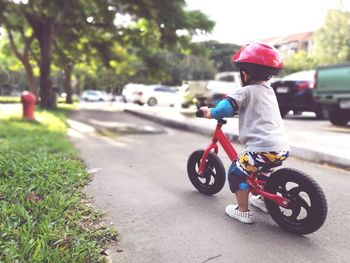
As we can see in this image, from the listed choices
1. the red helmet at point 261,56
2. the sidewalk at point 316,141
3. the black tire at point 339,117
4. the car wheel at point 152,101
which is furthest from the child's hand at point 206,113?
the car wheel at point 152,101

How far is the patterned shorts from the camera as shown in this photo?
118 inches

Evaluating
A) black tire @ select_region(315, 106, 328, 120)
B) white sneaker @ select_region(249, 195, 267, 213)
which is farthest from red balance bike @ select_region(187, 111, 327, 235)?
black tire @ select_region(315, 106, 328, 120)

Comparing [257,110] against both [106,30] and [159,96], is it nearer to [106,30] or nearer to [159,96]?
[106,30]

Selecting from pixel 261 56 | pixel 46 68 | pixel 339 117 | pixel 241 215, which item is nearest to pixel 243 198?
pixel 241 215

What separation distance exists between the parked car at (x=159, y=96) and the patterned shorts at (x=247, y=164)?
58.7ft

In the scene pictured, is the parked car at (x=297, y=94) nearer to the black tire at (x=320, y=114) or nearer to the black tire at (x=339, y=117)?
the black tire at (x=320, y=114)

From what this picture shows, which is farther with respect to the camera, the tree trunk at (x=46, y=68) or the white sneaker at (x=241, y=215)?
the tree trunk at (x=46, y=68)

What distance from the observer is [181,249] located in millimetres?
2641

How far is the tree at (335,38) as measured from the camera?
139 feet

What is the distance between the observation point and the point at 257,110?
9.84 ft

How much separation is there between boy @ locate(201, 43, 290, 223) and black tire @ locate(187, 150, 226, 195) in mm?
639

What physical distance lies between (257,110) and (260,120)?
79 mm

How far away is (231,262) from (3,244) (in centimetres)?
141

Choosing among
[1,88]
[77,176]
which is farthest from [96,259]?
[1,88]
